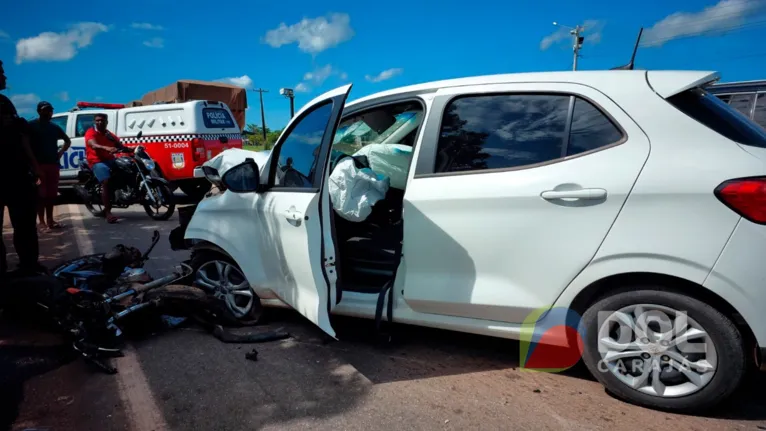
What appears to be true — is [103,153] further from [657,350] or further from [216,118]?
[657,350]

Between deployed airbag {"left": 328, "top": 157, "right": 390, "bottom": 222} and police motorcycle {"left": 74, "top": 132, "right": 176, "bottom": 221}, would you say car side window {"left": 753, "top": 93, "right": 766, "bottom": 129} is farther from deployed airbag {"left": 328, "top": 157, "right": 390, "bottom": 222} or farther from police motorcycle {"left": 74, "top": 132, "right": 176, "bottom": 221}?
police motorcycle {"left": 74, "top": 132, "right": 176, "bottom": 221}

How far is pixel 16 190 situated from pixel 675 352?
5101 mm

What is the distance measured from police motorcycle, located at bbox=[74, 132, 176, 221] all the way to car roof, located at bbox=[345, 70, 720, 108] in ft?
20.9

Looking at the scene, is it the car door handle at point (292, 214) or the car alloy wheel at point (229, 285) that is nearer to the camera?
the car door handle at point (292, 214)

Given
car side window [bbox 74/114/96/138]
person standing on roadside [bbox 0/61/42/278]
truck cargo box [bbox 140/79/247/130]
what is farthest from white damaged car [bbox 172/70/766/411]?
truck cargo box [bbox 140/79/247/130]

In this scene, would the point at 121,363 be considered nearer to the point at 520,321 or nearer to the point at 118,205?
the point at 520,321

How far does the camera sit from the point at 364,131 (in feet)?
12.0

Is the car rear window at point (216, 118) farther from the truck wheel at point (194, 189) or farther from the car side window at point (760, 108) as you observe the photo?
the car side window at point (760, 108)

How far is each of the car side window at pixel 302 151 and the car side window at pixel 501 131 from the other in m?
0.74

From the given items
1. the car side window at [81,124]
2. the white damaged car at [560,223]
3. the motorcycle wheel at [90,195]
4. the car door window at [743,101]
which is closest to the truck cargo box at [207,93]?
the car side window at [81,124]

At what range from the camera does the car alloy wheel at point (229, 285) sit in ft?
11.4

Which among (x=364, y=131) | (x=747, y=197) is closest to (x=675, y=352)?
(x=747, y=197)

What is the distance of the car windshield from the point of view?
3.41m

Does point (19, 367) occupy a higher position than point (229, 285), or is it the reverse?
point (229, 285)
